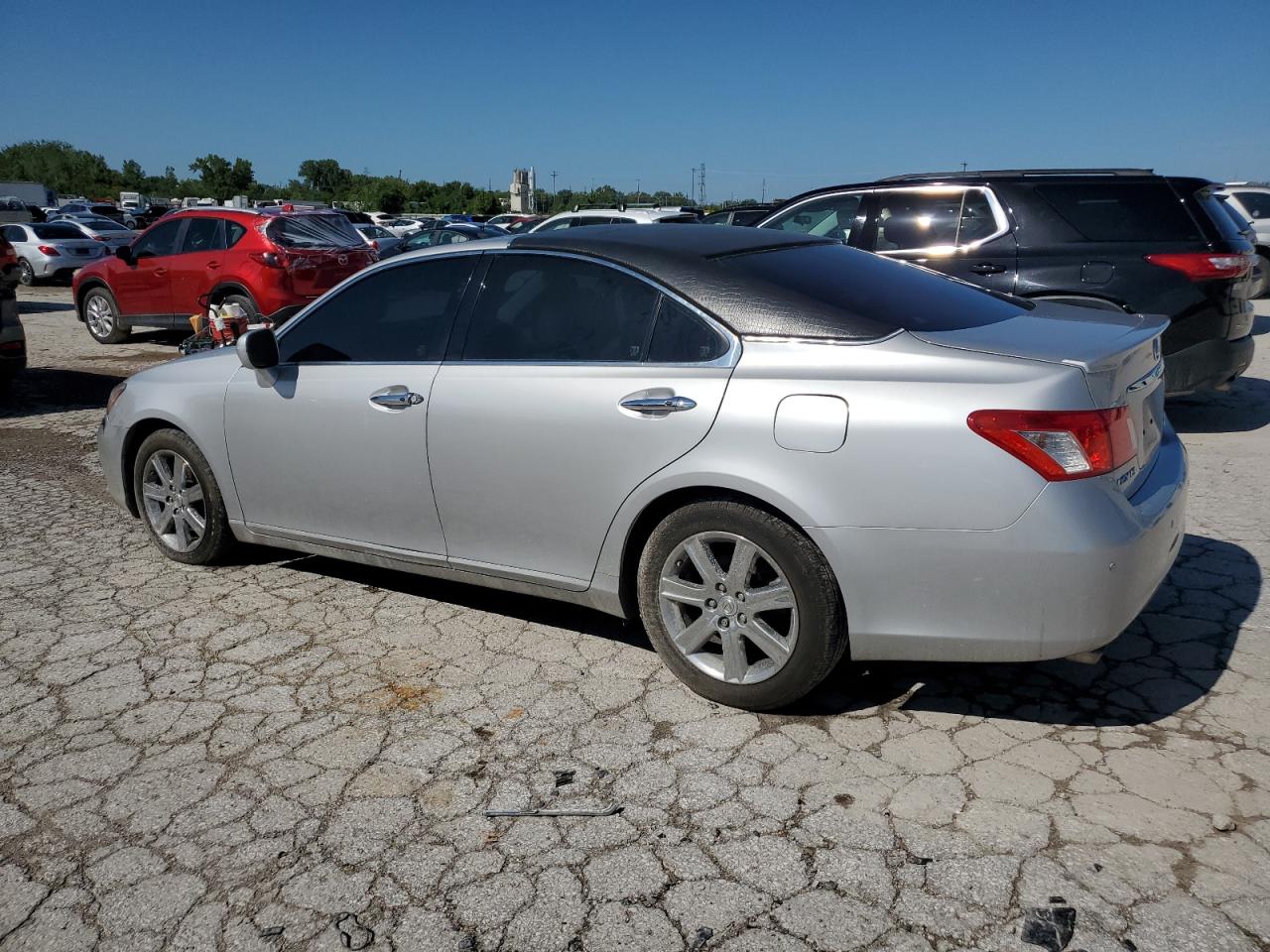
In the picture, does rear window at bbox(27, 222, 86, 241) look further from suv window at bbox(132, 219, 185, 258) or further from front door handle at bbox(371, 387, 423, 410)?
front door handle at bbox(371, 387, 423, 410)

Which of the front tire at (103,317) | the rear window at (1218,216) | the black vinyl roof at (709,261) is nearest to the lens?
the black vinyl roof at (709,261)

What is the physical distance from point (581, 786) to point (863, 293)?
74.2 inches

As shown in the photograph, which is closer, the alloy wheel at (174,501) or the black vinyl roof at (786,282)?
the black vinyl roof at (786,282)

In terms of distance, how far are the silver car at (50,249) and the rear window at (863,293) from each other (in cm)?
2326

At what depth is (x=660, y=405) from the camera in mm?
3463

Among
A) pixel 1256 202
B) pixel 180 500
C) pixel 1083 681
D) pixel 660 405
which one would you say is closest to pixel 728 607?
pixel 660 405

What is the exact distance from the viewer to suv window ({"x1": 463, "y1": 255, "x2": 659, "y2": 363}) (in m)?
3.71

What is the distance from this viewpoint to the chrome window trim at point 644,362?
3441mm

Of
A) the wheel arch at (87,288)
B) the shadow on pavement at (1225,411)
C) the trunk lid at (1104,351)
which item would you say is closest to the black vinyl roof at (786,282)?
the trunk lid at (1104,351)

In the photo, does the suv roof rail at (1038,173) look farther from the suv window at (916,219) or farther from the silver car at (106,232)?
the silver car at (106,232)

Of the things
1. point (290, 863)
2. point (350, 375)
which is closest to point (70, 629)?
point (350, 375)

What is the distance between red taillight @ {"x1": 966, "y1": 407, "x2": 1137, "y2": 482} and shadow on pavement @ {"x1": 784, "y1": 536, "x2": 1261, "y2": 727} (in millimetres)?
965

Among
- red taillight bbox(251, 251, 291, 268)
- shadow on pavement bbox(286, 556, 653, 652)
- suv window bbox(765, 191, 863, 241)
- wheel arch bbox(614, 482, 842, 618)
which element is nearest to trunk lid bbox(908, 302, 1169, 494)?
wheel arch bbox(614, 482, 842, 618)

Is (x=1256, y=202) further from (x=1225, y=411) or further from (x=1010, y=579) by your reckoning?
(x=1010, y=579)
